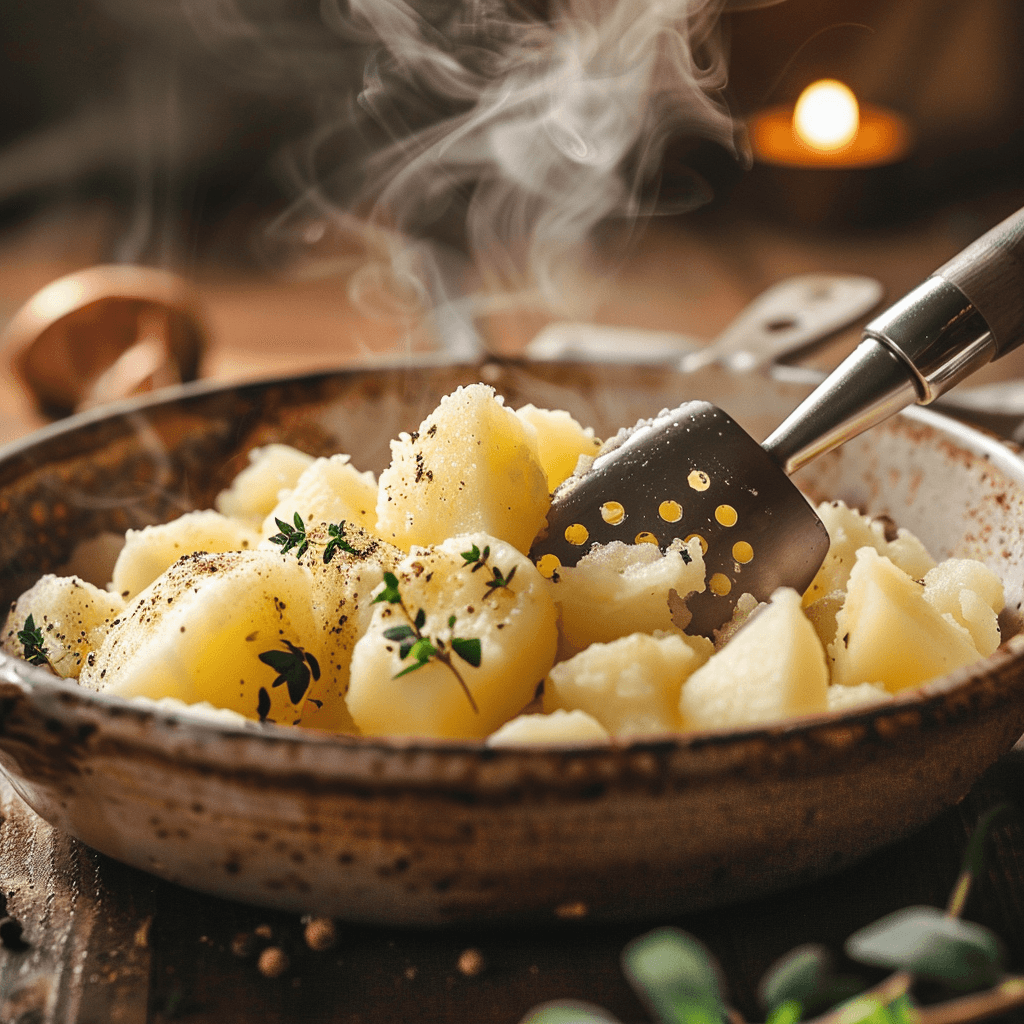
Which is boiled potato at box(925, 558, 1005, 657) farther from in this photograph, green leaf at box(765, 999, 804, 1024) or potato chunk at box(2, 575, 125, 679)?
potato chunk at box(2, 575, 125, 679)

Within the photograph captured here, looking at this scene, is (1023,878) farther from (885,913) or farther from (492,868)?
(492,868)

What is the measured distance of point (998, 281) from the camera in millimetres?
1364

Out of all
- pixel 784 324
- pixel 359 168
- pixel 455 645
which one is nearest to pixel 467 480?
pixel 455 645

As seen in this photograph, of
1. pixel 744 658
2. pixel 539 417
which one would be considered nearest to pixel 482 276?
pixel 539 417

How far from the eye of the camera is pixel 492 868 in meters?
0.91

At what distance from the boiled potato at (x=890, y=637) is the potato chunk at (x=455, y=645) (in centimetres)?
32

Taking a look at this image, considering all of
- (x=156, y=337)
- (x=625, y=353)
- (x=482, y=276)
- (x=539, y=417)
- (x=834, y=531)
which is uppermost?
(x=482, y=276)

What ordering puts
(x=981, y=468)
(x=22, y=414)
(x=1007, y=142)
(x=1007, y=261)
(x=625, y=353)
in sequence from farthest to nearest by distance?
1. (x=1007, y=142)
2. (x=22, y=414)
3. (x=625, y=353)
4. (x=981, y=468)
5. (x=1007, y=261)

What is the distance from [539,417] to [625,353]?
1141mm

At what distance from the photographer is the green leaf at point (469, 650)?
1.05m

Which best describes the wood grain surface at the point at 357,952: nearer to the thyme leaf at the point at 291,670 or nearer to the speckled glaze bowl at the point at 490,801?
the speckled glaze bowl at the point at 490,801

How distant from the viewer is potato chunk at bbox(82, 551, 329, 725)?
43.9 inches

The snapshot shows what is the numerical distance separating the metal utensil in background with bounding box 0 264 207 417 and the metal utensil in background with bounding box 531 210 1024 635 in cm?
156

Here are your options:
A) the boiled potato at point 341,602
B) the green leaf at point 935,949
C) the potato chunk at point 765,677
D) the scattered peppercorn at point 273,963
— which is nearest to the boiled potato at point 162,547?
the boiled potato at point 341,602
